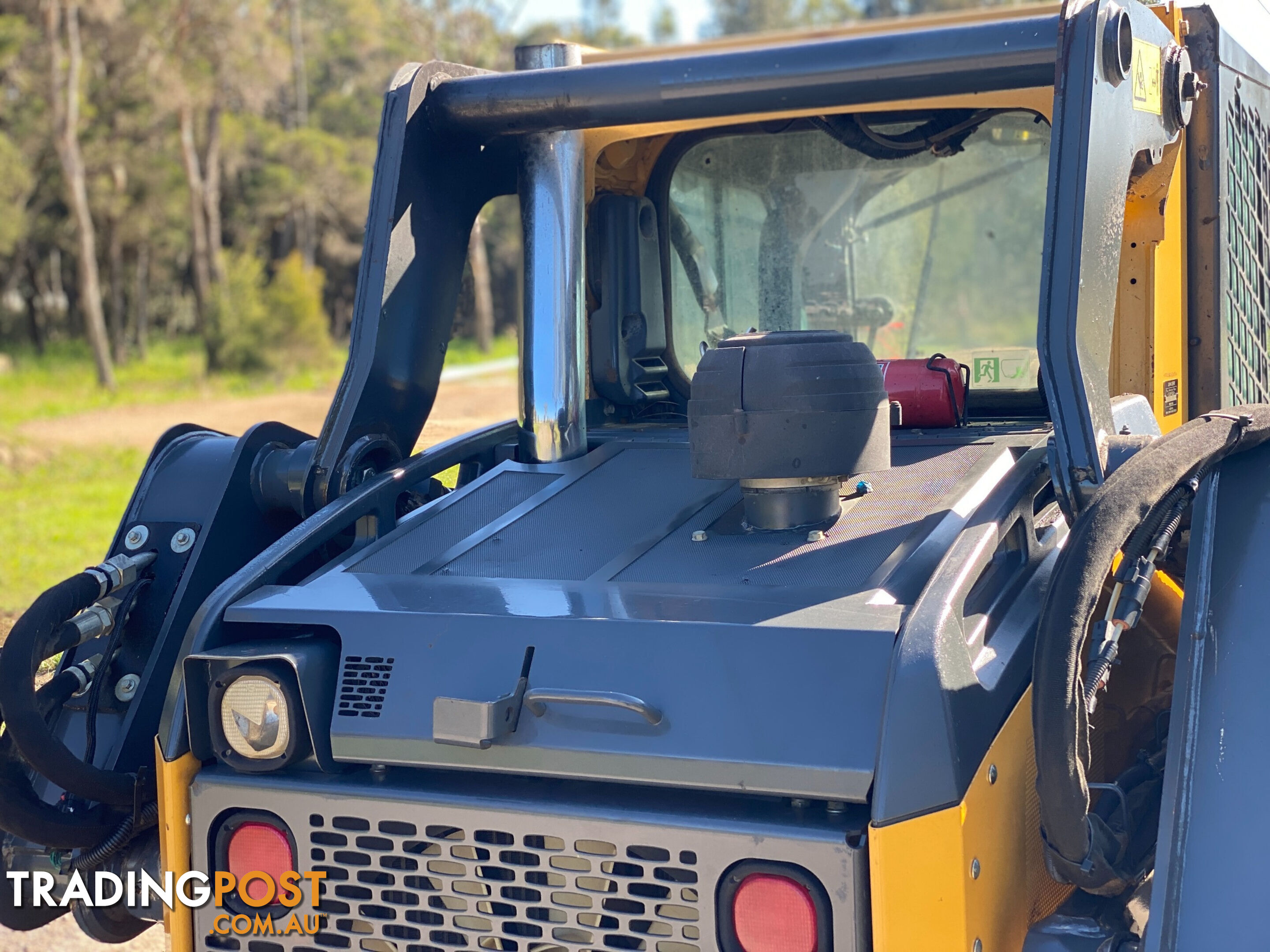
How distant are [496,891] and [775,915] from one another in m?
0.44

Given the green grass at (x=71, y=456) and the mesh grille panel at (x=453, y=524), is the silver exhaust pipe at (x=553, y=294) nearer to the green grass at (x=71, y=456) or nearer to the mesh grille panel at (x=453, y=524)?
the mesh grille panel at (x=453, y=524)

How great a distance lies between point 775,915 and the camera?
1.84m

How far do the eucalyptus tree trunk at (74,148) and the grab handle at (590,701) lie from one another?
25.4 m

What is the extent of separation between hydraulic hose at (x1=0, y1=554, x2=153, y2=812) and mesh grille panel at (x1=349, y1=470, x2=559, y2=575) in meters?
0.55

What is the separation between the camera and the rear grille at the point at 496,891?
1.92 meters

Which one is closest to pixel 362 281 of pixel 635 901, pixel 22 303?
pixel 635 901

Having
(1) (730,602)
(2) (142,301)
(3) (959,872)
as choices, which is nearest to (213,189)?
(2) (142,301)

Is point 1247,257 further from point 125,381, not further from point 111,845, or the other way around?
point 125,381

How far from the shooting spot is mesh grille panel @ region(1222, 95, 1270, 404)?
323cm

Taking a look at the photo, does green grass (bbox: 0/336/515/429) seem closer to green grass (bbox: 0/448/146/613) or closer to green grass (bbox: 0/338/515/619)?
green grass (bbox: 0/338/515/619)

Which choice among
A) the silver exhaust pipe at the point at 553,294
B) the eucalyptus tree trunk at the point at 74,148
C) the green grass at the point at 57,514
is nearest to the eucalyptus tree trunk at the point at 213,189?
the eucalyptus tree trunk at the point at 74,148

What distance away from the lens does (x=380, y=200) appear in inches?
117

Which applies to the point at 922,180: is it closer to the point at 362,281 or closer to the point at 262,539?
the point at 362,281

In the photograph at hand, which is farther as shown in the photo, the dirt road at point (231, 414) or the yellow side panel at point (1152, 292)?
the dirt road at point (231, 414)
